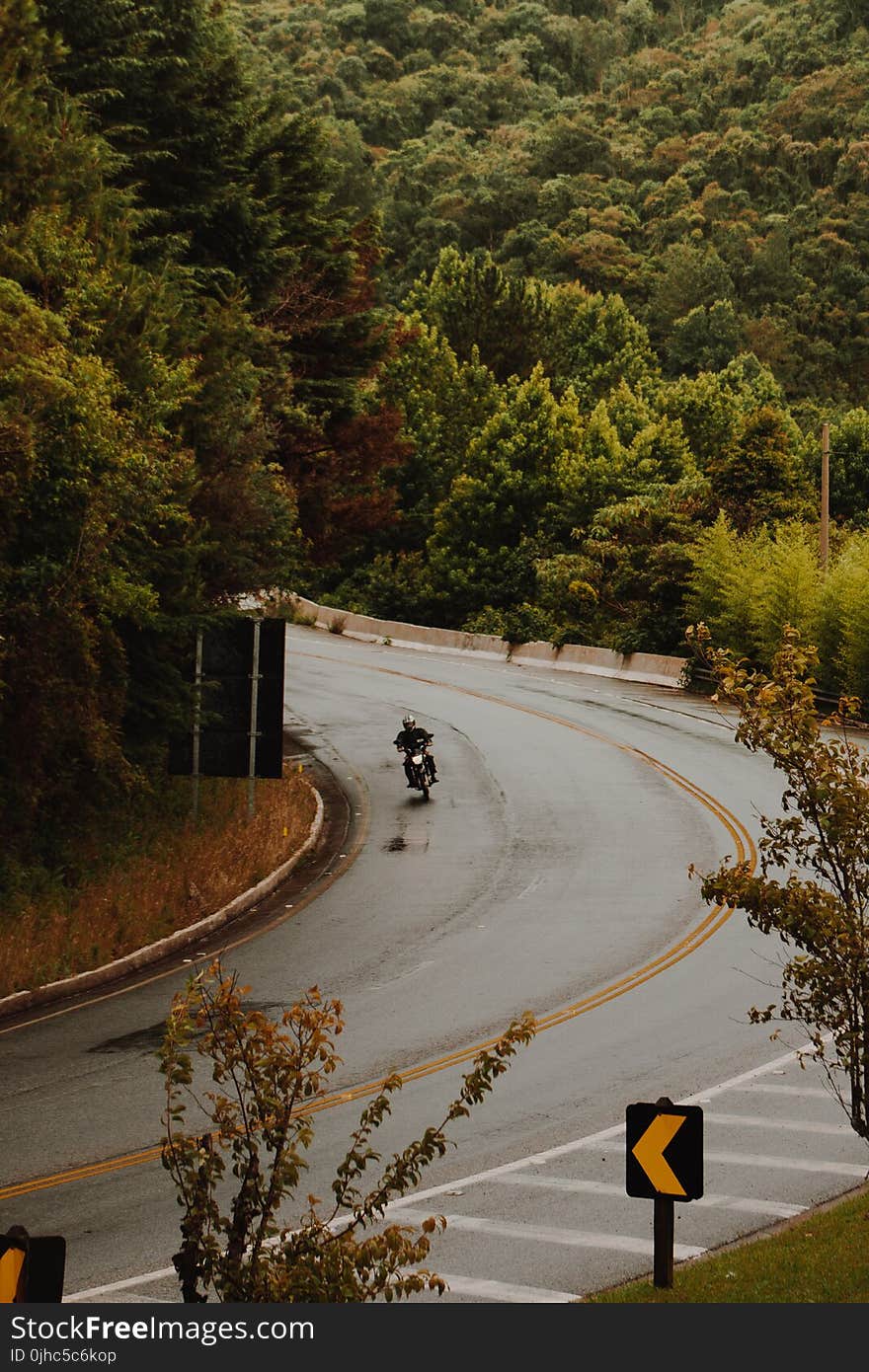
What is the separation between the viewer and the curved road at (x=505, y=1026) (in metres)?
11.8

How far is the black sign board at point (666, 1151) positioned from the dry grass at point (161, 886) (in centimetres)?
1201

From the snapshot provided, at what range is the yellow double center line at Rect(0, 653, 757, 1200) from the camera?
1309 centimetres

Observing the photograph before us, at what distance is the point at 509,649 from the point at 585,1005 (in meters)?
43.1

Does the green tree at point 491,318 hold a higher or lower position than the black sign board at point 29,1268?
higher

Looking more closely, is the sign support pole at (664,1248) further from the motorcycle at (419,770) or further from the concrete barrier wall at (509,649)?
the concrete barrier wall at (509,649)

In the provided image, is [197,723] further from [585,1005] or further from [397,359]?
[397,359]

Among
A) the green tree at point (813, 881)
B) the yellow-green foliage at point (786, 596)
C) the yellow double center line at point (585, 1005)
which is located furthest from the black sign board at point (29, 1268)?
the yellow-green foliage at point (786, 596)

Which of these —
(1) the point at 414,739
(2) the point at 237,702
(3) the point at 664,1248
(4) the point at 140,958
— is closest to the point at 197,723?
(2) the point at 237,702

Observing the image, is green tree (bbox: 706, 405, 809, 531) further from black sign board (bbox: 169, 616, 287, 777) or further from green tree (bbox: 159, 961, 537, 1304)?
green tree (bbox: 159, 961, 537, 1304)

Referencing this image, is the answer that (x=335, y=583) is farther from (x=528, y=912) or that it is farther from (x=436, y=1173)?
(x=436, y=1173)

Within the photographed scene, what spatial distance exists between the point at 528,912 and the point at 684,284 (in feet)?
323

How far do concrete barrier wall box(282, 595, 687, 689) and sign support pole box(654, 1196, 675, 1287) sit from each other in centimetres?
4205

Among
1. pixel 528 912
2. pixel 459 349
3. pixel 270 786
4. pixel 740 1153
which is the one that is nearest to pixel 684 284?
pixel 459 349

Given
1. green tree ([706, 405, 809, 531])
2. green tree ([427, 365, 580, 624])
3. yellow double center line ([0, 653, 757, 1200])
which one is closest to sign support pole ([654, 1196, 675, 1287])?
yellow double center line ([0, 653, 757, 1200])
